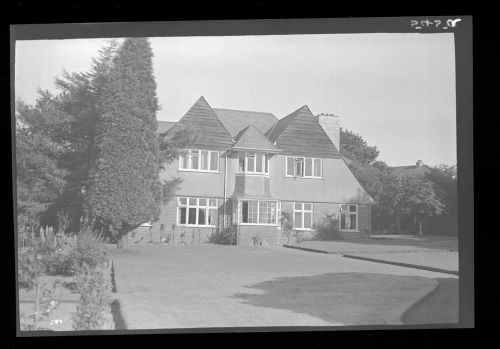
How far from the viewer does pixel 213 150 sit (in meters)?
4.85

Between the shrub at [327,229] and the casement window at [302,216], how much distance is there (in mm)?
105

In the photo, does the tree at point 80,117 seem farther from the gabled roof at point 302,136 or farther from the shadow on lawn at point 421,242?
the shadow on lawn at point 421,242

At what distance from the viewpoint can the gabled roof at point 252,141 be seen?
4844 millimetres

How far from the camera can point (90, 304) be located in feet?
14.4

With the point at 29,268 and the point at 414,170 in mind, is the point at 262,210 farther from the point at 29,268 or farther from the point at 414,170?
the point at 29,268

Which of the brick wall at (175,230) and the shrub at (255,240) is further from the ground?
the brick wall at (175,230)

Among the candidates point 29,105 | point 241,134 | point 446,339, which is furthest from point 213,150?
point 446,339

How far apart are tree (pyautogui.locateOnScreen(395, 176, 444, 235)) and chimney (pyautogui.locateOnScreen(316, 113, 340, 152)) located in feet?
2.46

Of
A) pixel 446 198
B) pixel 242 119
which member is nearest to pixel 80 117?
pixel 242 119

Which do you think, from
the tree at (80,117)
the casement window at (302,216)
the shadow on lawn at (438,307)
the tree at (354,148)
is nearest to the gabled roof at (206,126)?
the tree at (80,117)

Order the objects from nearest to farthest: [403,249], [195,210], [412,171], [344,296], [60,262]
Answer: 1. [60,262]
2. [344,296]
3. [195,210]
4. [412,171]
5. [403,249]

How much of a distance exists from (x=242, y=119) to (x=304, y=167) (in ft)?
2.43

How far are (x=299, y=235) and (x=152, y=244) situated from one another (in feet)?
4.51

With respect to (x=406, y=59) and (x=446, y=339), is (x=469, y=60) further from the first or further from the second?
(x=446, y=339)
